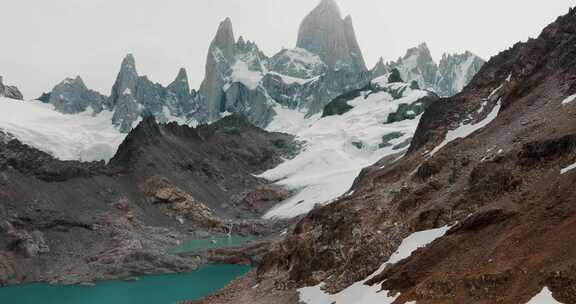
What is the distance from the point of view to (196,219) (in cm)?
14262

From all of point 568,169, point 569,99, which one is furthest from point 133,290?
point 568,169

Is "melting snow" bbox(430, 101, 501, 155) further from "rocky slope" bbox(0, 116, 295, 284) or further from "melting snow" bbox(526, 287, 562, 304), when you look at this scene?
"rocky slope" bbox(0, 116, 295, 284)

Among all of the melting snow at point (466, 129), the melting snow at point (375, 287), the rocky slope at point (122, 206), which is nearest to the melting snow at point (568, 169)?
the melting snow at point (375, 287)

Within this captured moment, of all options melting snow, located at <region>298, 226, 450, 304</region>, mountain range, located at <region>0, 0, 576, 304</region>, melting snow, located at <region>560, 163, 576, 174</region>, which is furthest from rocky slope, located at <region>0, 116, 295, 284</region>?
melting snow, located at <region>560, 163, 576, 174</region>

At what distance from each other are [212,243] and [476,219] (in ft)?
324

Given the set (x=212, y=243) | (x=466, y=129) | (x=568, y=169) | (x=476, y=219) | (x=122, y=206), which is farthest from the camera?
(x=122, y=206)

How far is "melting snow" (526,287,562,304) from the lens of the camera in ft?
69.4

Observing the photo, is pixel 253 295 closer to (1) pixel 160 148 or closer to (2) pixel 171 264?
(2) pixel 171 264

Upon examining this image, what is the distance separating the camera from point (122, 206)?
446ft

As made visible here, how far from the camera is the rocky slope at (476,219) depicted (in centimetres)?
2541

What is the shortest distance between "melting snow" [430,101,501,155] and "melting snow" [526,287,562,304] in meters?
34.5

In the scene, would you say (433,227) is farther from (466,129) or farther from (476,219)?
(466,129)

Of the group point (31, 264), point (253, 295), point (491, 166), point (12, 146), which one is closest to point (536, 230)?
point (491, 166)

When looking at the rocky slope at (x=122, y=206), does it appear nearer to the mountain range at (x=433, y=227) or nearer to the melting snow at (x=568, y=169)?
the mountain range at (x=433, y=227)
